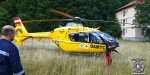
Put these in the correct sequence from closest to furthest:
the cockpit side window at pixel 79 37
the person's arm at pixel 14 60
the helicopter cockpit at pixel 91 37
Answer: the person's arm at pixel 14 60, the helicopter cockpit at pixel 91 37, the cockpit side window at pixel 79 37

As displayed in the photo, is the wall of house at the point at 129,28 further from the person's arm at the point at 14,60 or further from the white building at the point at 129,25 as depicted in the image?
the person's arm at the point at 14,60

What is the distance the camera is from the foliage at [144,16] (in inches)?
1473

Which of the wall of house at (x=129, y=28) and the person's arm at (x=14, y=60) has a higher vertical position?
the person's arm at (x=14, y=60)

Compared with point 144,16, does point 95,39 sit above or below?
below

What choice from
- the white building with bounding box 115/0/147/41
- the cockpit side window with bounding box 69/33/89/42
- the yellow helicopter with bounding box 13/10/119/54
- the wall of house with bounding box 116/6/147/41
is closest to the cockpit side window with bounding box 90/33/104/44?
the yellow helicopter with bounding box 13/10/119/54

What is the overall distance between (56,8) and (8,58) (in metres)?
42.8

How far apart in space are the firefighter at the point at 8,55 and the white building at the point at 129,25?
37280mm

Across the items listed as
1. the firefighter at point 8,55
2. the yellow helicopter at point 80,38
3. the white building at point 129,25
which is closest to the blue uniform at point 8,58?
the firefighter at point 8,55

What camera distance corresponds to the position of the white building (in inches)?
1644

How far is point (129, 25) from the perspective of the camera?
4541cm

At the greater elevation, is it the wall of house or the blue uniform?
the blue uniform

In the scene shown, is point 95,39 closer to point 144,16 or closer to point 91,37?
point 91,37

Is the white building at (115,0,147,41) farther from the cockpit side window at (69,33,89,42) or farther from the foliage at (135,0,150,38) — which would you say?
the cockpit side window at (69,33,89,42)

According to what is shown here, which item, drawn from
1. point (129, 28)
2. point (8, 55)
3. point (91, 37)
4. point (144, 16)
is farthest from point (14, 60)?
point (129, 28)
